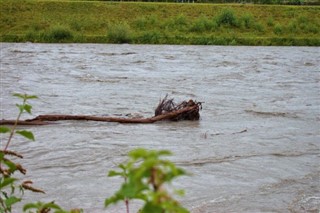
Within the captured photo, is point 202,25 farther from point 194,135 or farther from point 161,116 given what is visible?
point 194,135

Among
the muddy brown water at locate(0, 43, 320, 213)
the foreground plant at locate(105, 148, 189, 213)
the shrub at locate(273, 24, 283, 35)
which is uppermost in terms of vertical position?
the foreground plant at locate(105, 148, 189, 213)

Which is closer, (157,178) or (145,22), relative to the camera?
(157,178)

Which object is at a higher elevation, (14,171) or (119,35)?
(14,171)

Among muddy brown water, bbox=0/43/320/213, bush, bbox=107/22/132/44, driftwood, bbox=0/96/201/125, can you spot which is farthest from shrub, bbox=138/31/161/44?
driftwood, bbox=0/96/201/125

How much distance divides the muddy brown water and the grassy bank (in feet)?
62.3

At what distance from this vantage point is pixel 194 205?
629cm

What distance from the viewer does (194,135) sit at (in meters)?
10.4

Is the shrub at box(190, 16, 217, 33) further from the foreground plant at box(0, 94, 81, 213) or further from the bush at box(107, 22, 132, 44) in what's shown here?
the foreground plant at box(0, 94, 81, 213)

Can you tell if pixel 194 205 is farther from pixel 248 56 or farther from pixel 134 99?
pixel 248 56

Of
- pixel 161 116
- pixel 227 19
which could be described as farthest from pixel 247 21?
pixel 161 116

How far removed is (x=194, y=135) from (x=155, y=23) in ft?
126

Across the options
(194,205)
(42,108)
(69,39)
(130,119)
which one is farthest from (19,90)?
(69,39)

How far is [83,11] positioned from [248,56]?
22520 millimetres

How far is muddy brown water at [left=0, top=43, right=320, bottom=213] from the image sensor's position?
682 centimetres
